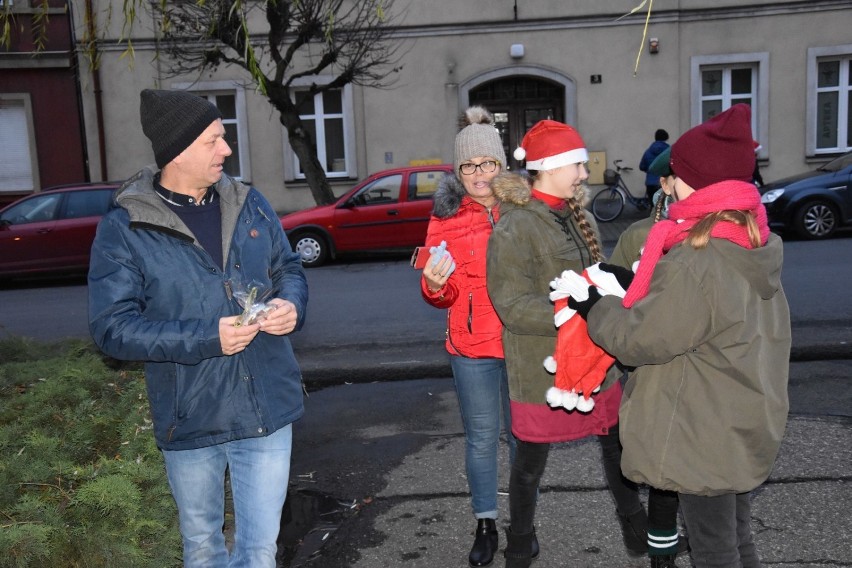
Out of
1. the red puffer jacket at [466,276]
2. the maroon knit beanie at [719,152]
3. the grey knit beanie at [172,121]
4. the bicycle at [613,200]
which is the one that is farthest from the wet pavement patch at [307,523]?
the bicycle at [613,200]

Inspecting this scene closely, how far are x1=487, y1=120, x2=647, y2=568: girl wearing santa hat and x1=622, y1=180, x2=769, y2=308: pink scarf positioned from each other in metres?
0.58

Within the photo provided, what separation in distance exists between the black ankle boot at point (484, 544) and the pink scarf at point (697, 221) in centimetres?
148

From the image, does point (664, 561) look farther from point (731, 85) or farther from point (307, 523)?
point (731, 85)

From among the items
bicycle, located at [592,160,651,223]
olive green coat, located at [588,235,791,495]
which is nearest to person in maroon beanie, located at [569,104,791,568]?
olive green coat, located at [588,235,791,495]

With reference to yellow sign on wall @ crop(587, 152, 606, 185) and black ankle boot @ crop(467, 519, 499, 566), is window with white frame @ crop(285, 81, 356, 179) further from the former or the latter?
black ankle boot @ crop(467, 519, 499, 566)

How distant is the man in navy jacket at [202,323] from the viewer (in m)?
2.89

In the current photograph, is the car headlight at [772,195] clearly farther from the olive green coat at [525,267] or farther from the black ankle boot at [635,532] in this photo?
the olive green coat at [525,267]

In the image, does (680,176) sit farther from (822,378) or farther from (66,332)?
(66,332)

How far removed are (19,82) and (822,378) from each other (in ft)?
62.6

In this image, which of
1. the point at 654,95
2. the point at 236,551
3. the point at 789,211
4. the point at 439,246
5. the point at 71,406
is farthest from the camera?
the point at 654,95

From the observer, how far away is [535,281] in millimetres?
3586

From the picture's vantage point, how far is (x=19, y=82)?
2055 cm

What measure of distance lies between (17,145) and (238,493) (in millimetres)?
20188

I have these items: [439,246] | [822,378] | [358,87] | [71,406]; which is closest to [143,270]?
[439,246]
